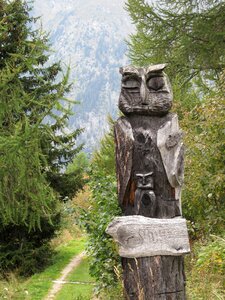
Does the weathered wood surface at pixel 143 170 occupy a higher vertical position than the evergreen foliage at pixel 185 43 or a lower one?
lower

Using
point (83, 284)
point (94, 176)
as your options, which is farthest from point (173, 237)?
point (83, 284)

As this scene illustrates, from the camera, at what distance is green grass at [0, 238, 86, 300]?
8305 mm

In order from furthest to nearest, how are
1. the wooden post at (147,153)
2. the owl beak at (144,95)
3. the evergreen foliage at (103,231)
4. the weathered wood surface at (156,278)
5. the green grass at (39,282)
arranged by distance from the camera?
the green grass at (39,282)
the evergreen foliage at (103,231)
the owl beak at (144,95)
the wooden post at (147,153)
the weathered wood surface at (156,278)

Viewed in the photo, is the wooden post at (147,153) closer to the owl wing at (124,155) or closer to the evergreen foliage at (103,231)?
the owl wing at (124,155)

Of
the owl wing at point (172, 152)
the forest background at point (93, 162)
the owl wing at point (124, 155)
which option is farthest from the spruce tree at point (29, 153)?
the owl wing at point (172, 152)

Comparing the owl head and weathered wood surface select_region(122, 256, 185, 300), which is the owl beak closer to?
the owl head

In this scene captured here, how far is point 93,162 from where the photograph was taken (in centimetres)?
1191

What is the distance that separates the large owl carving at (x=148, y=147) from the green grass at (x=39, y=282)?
3.82 m

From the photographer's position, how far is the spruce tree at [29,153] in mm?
6383

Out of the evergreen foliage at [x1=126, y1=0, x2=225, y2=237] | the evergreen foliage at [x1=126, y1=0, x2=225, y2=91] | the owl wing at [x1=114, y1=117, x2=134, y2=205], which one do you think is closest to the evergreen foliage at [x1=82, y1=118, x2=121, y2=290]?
the evergreen foliage at [x1=126, y1=0, x2=225, y2=237]

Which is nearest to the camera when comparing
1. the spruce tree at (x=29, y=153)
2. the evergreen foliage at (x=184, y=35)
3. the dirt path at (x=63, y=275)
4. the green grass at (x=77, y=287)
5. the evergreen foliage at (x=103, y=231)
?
the spruce tree at (x=29, y=153)

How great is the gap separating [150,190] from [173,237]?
1.64ft

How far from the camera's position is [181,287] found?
4539 millimetres

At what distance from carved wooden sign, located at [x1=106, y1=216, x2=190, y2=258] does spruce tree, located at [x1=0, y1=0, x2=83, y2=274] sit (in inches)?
80.3
